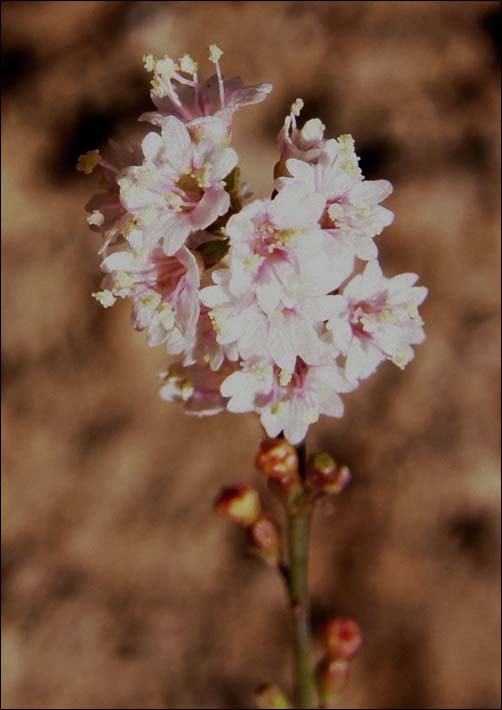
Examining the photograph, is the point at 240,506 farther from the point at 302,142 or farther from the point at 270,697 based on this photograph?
the point at 302,142

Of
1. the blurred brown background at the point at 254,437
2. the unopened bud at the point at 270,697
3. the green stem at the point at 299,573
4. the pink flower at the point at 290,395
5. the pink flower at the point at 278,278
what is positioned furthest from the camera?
the blurred brown background at the point at 254,437

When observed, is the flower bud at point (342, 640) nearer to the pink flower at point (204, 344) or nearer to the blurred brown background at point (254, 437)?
the blurred brown background at point (254, 437)

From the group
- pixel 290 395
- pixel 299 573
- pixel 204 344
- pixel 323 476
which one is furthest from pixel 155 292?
pixel 299 573

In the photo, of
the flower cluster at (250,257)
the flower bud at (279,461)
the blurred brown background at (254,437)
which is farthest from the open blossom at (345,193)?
the blurred brown background at (254,437)

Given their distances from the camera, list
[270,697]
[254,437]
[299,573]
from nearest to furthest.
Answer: [299,573] → [270,697] → [254,437]

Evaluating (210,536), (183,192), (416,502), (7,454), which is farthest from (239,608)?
(183,192)

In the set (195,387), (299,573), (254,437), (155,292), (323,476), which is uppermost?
(155,292)

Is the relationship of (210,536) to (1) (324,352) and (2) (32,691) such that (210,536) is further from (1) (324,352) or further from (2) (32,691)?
(1) (324,352)
